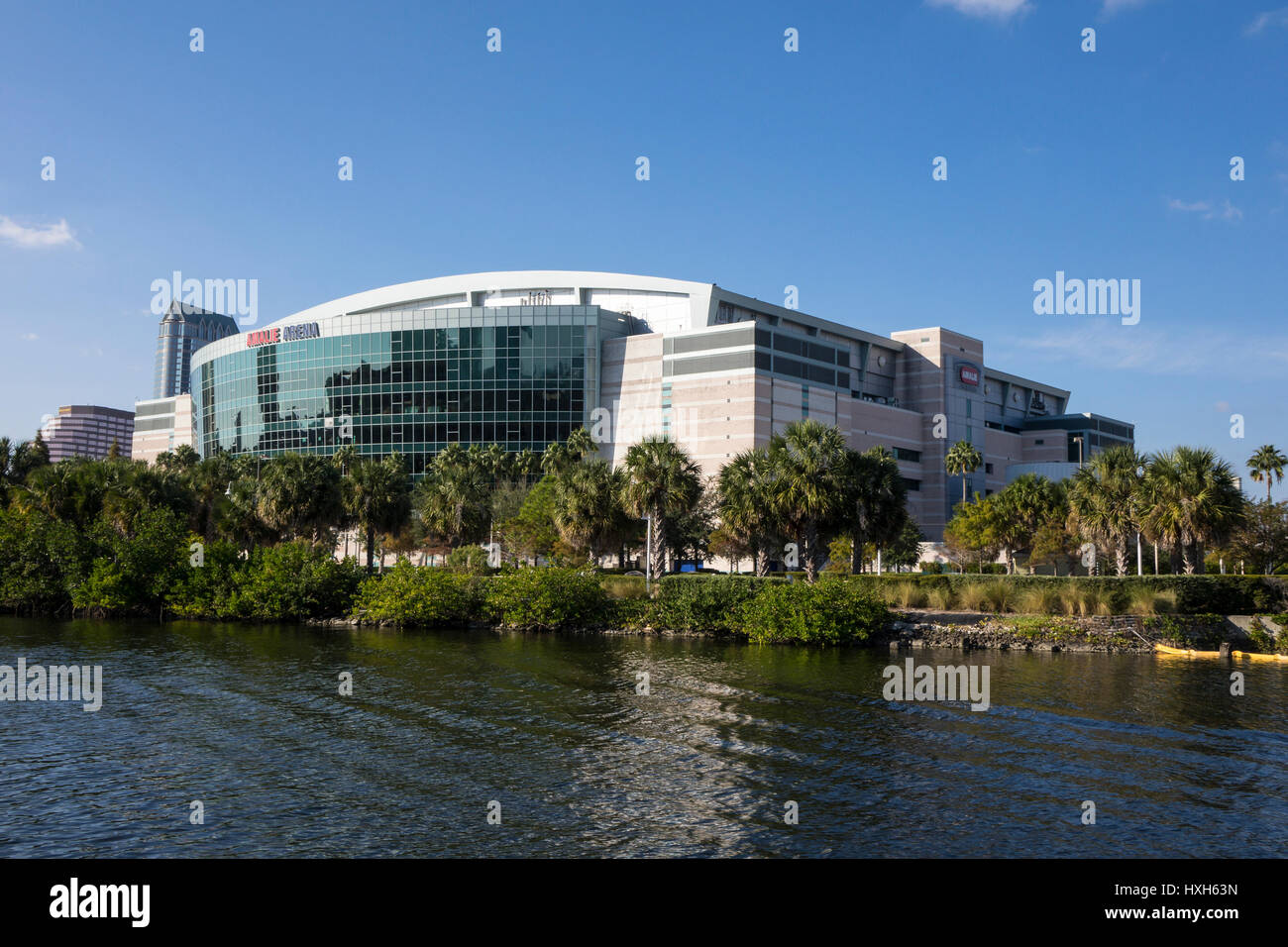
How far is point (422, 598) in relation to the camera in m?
51.7

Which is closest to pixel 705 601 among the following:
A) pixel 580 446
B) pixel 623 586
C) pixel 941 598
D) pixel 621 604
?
pixel 621 604

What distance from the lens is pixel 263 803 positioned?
1727 centimetres

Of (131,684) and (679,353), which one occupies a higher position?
(679,353)

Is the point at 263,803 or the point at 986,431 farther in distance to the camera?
the point at 986,431

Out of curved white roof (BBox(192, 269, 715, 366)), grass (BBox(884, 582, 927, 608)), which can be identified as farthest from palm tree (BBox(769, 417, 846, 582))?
curved white roof (BBox(192, 269, 715, 366))

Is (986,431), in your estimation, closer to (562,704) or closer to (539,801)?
(562,704)

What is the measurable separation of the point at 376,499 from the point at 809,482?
1389 inches

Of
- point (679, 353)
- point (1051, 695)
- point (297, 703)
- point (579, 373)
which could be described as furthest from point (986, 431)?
point (297, 703)

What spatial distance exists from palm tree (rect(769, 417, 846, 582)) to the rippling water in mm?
17480

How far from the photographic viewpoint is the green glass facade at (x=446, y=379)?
106m

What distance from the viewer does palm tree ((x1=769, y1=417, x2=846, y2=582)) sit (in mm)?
51844
